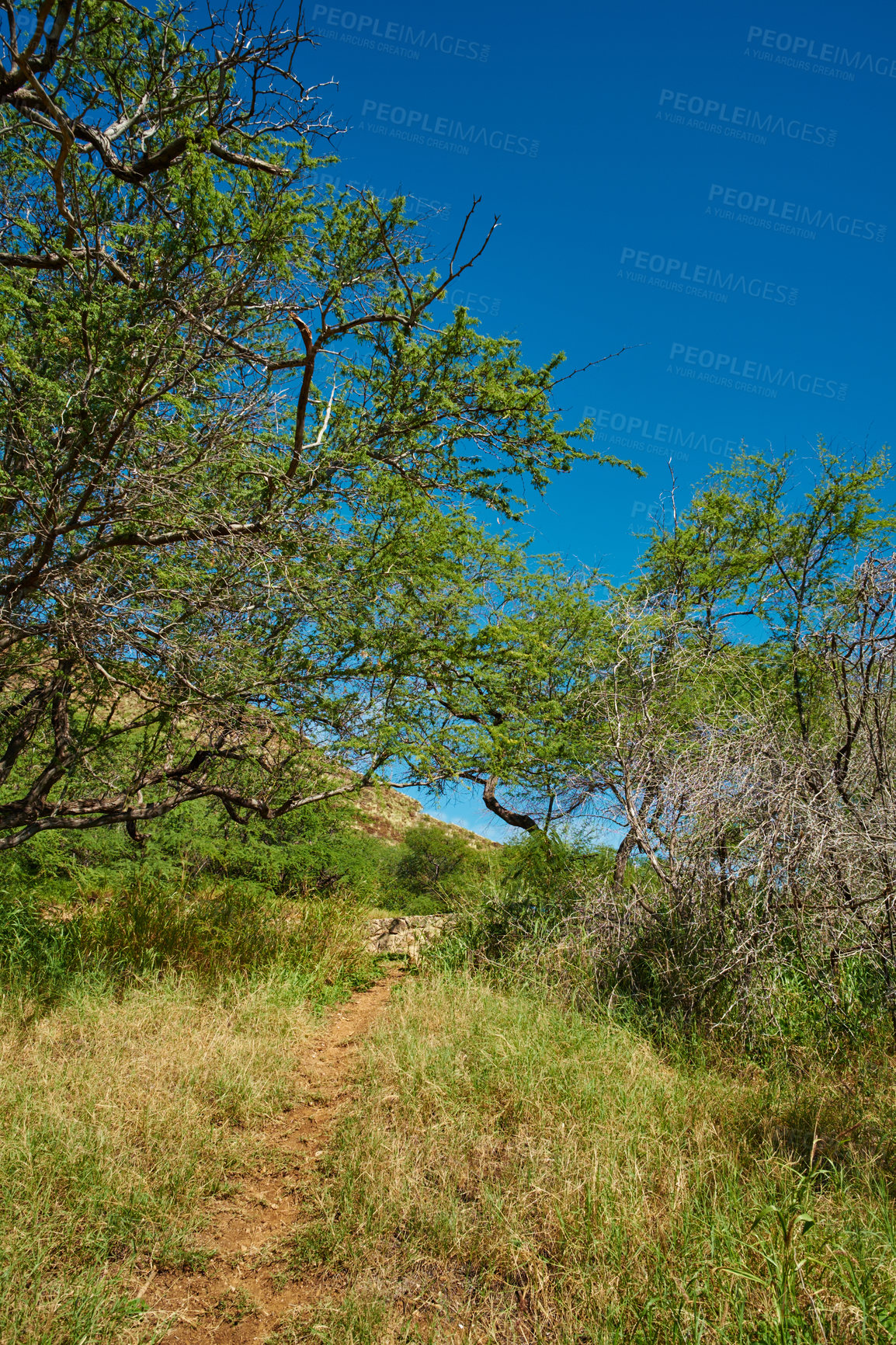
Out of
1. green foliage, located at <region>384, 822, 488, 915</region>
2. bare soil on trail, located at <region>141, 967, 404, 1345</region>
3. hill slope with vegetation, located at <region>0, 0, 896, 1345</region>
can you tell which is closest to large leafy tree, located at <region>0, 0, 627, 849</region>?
hill slope with vegetation, located at <region>0, 0, 896, 1345</region>

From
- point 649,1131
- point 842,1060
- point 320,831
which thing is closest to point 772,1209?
point 649,1131

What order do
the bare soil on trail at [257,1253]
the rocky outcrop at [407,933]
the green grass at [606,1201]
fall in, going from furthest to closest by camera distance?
1. the rocky outcrop at [407,933]
2. the bare soil on trail at [257,1253]
3. the green grass at [606,1201]

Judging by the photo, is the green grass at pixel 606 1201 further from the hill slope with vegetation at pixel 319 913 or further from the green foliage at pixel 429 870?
the green foliage at pixel 429 870

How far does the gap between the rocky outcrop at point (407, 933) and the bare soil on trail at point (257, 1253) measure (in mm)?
4656

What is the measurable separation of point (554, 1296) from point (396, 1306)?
2.26 ft

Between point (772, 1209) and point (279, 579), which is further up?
point (279, 579)

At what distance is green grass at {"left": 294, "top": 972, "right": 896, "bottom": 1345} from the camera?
2686mm

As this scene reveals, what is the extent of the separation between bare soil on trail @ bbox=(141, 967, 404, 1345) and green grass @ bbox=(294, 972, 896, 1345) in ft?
0.59

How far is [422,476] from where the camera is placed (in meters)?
6.71

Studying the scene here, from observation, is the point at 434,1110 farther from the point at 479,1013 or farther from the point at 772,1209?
the point at 772,1209

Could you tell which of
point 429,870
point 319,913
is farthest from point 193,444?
point 429,870

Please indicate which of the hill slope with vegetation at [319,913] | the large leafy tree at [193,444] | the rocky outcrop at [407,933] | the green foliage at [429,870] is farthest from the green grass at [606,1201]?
the green foliage at [429,870]

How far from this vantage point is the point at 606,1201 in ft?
10.5

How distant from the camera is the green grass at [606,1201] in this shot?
2.69m
